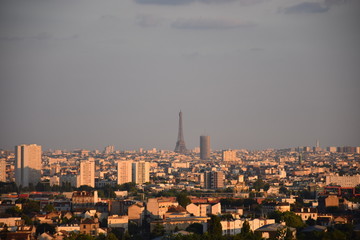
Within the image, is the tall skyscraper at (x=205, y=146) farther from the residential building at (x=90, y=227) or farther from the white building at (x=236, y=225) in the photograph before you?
the white building at (x=236, y=225)

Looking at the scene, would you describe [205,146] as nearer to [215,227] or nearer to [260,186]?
[260,186]

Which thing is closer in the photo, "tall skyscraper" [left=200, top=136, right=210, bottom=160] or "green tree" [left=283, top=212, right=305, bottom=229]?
"green tree" [left=283, top=212, right=305, bottom=229]

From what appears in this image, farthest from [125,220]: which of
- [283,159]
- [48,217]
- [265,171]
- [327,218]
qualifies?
[283,159]

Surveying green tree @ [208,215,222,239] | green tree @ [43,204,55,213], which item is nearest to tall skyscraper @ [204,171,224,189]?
green tree @ [43,204,55,213]

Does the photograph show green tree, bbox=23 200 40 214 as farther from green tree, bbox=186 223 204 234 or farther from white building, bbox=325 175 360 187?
white building, bbox=325 175 360 187

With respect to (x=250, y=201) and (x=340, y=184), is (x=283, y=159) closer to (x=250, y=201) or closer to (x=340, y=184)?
(x=340, y=184)

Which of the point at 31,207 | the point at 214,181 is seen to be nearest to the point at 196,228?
the point at 31,207

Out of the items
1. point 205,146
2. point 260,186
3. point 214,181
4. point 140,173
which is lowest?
point 260,186

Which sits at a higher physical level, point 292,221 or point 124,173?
point 124,173

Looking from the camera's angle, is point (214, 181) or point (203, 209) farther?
point (214, 181)
